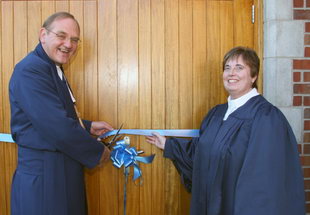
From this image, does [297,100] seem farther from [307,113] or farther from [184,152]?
[184,152]

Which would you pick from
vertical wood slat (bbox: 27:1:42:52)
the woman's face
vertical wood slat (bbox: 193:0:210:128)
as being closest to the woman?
the woman's face

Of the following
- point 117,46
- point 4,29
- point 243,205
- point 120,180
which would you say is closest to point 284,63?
point 243,205

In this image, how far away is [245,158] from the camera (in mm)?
1518

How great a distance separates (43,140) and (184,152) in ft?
3.24

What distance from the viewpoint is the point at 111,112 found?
2258mm

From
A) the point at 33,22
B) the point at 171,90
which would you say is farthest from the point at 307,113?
the point at 33,22

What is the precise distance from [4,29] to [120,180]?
1.56 m

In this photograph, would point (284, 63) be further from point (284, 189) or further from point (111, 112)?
point (111, 112)

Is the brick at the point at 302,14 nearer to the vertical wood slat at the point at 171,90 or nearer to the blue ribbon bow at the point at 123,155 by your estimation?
the vertical wood slat at the point at 171,90

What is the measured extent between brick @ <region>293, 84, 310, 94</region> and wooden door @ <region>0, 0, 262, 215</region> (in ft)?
1.41

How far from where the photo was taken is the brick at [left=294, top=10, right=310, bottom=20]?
209cm

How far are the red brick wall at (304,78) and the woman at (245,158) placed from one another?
0.57 metres

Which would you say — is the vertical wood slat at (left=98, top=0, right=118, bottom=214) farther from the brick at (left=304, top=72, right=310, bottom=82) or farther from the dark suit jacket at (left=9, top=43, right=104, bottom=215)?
the brick at (left=304, top=72, right=310, bottom=82)

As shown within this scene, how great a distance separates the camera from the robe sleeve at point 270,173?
1.47 m
